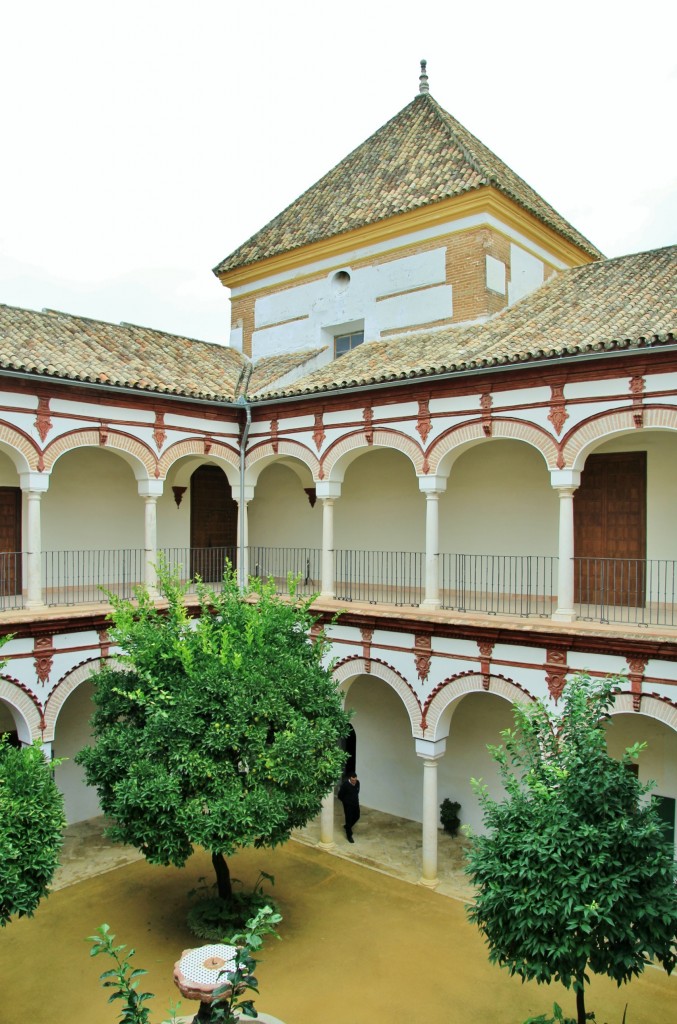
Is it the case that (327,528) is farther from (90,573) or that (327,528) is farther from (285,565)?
(90,573)

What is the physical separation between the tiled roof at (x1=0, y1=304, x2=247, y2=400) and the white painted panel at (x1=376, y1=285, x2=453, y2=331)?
3.13 metres

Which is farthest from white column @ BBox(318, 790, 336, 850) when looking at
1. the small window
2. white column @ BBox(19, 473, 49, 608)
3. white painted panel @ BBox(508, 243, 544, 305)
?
white painted panel @ BBox(508, 243, 544, 305)

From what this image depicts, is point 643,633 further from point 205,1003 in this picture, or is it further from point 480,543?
point 205,1003

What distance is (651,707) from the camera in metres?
9.62

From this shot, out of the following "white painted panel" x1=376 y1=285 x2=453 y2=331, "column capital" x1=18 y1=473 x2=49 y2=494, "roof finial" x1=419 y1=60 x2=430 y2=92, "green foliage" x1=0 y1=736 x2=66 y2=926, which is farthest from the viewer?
"roof finial" x1=419 y1=60 x2=430 y2=92

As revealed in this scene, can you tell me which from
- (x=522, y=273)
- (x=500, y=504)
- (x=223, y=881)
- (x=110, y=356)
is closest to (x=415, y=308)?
(x=522, y=273)

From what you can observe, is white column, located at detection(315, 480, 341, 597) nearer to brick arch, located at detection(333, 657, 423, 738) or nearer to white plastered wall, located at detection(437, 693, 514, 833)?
brick arch, located at detection(333, 657, 423, 738)

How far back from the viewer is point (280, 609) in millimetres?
9945

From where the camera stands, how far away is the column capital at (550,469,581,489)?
10.5m

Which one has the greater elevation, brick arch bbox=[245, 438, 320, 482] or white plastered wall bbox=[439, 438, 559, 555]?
brick arch bbox=[245, 438, 320, 482]

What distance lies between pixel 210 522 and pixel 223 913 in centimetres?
801

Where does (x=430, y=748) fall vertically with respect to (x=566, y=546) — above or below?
below

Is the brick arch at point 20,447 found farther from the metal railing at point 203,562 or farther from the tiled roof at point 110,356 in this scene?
the metal railing at point 203,562

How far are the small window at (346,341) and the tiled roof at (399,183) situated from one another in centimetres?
199
